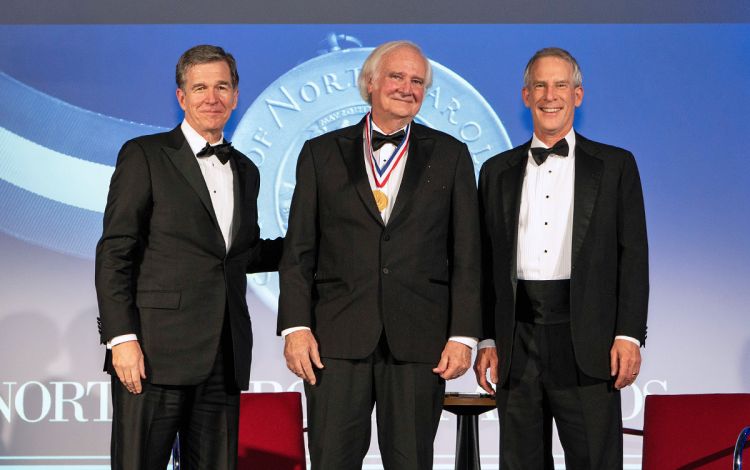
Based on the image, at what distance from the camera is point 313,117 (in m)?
5.53

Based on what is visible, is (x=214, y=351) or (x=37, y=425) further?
(x=37, y=425)

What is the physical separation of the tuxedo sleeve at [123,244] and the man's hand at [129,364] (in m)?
0.04

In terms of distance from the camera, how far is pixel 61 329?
17.9 feet

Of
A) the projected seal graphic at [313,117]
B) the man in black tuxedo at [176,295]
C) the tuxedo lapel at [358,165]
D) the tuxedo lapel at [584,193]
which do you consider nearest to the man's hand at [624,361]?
the tuxedo lapel at [584,193]

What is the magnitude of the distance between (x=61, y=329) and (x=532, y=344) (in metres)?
3.34

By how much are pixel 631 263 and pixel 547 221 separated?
0.30m

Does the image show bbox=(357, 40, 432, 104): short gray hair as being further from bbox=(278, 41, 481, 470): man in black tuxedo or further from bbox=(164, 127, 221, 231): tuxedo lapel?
bbox=(164, 127, 221, 231): tuxedo lapel

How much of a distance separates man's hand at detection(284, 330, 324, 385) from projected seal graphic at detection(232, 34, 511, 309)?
2.61 m

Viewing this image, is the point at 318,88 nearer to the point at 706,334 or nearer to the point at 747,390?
the point at 706,334

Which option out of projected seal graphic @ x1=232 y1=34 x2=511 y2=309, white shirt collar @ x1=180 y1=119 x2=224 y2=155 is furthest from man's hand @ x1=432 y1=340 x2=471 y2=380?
projected seal graphic @ x1=232 y1=34 x2=511 y2=309

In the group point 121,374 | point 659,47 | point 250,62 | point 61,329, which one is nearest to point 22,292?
point 61,329

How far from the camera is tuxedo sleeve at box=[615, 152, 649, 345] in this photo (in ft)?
9.98

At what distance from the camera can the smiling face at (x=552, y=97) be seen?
321cm

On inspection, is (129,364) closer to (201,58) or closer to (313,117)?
(201,58)
